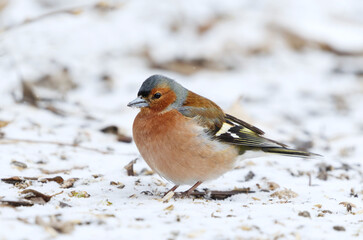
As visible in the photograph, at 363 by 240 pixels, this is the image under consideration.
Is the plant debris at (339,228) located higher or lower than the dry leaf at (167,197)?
higher

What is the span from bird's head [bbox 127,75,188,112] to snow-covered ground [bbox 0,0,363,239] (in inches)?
25.3

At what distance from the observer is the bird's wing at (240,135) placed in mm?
4500

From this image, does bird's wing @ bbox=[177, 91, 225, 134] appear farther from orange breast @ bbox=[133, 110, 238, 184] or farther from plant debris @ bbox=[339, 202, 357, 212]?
plant debris @ bbox=[339, 202, 357, 212]

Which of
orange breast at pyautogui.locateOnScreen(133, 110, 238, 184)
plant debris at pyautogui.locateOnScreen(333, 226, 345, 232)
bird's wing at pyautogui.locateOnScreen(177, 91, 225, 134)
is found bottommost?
plant debris at pyautogui.locateOnScreen(333, 226, 345, 232)

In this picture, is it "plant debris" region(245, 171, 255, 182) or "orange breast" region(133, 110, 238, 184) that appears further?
"plant debris" region(245, 171, 255, 182)

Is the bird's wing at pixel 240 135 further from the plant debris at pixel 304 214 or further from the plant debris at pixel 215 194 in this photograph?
the plant debris at pixel 304 214

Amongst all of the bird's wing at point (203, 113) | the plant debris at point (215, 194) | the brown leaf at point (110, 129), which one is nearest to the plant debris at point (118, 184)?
the plant debris at point (215, 194)

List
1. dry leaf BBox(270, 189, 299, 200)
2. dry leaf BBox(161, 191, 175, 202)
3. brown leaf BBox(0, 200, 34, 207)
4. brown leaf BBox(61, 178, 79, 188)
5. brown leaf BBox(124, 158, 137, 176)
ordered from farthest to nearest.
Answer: brown leaf BBox(124, 158, 137, 176)
dry leaf BBox(270, 189, 299, 200)
brown leaf BBox(61, 178, 79, 188)
dry leaf BBox(161, 191, 175, 202)
brown leaf BBox(0, 200, 34, 207)

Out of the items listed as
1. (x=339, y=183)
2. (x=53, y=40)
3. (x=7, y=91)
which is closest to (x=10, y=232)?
(x=339, y=183)

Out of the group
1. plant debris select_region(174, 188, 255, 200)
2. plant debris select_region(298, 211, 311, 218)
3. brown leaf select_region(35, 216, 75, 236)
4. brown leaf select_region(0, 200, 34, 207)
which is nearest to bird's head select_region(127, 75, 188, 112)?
plant debris select_region(174, 188, 255, 200)

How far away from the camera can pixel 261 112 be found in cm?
754

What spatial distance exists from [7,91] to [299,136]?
3553mm

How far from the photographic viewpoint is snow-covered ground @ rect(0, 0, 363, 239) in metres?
3.31

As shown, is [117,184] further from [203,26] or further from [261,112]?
[203,26]
